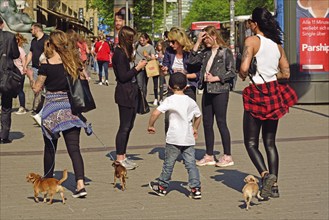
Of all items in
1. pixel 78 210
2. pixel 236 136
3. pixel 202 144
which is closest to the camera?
pixel 78 210

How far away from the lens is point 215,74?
373 inches

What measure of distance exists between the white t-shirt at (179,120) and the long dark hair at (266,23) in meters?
1.03

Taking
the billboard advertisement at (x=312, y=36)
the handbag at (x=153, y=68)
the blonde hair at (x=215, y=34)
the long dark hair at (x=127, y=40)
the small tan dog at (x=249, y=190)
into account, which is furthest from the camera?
the billboard advertisement at (x=312, y=36)

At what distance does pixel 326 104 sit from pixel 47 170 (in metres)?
10.5

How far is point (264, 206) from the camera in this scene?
24.9 feet

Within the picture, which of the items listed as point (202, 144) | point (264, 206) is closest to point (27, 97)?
point (202, 144)

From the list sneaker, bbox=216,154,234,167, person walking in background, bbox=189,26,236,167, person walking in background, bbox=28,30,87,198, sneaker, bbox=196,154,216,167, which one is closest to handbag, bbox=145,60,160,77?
person walking in background, bbox=189,26,236,167

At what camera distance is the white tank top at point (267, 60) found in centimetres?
768

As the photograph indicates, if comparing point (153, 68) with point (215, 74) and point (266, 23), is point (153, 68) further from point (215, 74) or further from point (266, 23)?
point (266, 23)

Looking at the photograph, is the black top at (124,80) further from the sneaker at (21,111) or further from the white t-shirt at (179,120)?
the sneaker at (21,111)

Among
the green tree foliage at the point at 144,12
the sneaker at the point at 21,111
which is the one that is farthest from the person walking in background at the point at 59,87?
the green tree foliage at the point at 144,12

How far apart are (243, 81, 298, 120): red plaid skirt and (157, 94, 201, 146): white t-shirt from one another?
1.95ft

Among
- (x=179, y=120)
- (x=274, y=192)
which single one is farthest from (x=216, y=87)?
(x=274, y=192)

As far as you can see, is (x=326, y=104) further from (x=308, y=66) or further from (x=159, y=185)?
(x=159, y=185)
